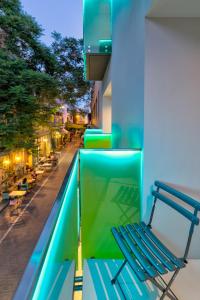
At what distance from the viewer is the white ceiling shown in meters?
2.24

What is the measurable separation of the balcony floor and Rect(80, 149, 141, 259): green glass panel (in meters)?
0.49

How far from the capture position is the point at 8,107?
12.1m

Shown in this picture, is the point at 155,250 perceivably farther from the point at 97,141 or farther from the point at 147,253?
the point at 97,141

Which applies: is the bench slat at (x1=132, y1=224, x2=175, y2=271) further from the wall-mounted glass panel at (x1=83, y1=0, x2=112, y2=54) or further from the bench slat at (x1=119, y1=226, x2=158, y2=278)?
the wall-mounted glass panel at (x1=83, y1=0, x2=112, y2=54)

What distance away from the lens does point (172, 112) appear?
8.75 ft

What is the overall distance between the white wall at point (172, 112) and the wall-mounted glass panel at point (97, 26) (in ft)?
13.4

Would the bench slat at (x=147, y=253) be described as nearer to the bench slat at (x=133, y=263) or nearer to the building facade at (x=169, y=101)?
the bench slat at (x=133, y=263)

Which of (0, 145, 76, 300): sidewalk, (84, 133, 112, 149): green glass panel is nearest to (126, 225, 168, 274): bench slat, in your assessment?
(0, 145, 76, 300): sidewalk

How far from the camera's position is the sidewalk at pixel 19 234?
23.2 feet

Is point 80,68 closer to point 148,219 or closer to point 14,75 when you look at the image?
point 14,75

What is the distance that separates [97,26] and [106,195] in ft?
17.3

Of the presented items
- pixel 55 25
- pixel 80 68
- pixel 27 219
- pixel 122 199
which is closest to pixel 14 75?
pixel 27 219

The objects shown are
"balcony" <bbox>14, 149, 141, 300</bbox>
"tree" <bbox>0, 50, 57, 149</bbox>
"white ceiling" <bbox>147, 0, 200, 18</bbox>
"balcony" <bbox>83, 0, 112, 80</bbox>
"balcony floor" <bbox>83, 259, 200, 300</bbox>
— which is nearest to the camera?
"balcony floor" <bbox>83, 259, 200, 300</bbox>

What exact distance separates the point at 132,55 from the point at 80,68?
1836 centimetres
